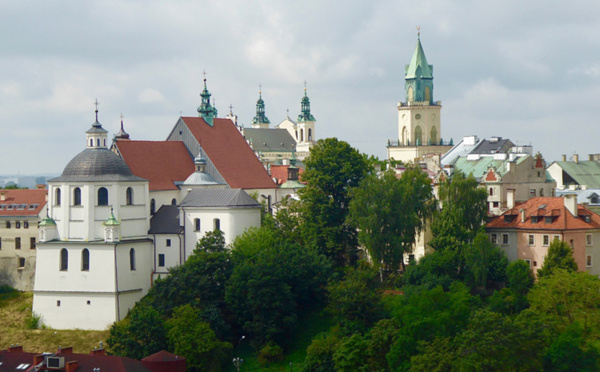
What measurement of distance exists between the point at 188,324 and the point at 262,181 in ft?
85.7

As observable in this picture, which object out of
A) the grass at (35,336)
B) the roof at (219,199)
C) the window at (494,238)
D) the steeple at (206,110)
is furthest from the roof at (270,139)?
the window at (494,238)

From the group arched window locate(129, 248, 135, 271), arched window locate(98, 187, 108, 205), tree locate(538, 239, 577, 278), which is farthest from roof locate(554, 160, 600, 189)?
arched window locate(98, 187, 108, 205)

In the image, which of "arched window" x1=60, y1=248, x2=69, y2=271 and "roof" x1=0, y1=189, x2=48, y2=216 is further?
"roof" x1=0, y1=189, x2=48, y2=216

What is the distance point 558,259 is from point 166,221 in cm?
2978

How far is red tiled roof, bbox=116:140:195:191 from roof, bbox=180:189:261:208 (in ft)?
14.7

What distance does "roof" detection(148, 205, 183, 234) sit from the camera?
82.8 metres

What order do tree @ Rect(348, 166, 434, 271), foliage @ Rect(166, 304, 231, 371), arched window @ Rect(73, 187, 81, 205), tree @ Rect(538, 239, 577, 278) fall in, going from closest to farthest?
foliage @ Rect(166, 304, 231, 371) < tree @ Rect(538, 239, 577, 278) < tree @ Rect(348, 166, 434, 271) < arched window @ Rect(73, 187, 81, 205)

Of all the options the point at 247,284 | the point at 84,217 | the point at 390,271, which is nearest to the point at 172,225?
the point at 84,217

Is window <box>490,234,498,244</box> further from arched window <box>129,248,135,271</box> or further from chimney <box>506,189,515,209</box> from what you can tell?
arched window <box>129,248,135,271</box>

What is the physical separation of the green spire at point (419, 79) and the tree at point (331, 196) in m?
61.5

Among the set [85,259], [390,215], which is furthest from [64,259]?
[390,215]

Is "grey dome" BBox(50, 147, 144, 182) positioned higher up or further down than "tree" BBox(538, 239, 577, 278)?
higher up

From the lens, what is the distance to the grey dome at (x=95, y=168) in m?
80.4

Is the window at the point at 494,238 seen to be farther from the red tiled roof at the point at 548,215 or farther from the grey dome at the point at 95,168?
the grey dome at the point at 95,168
